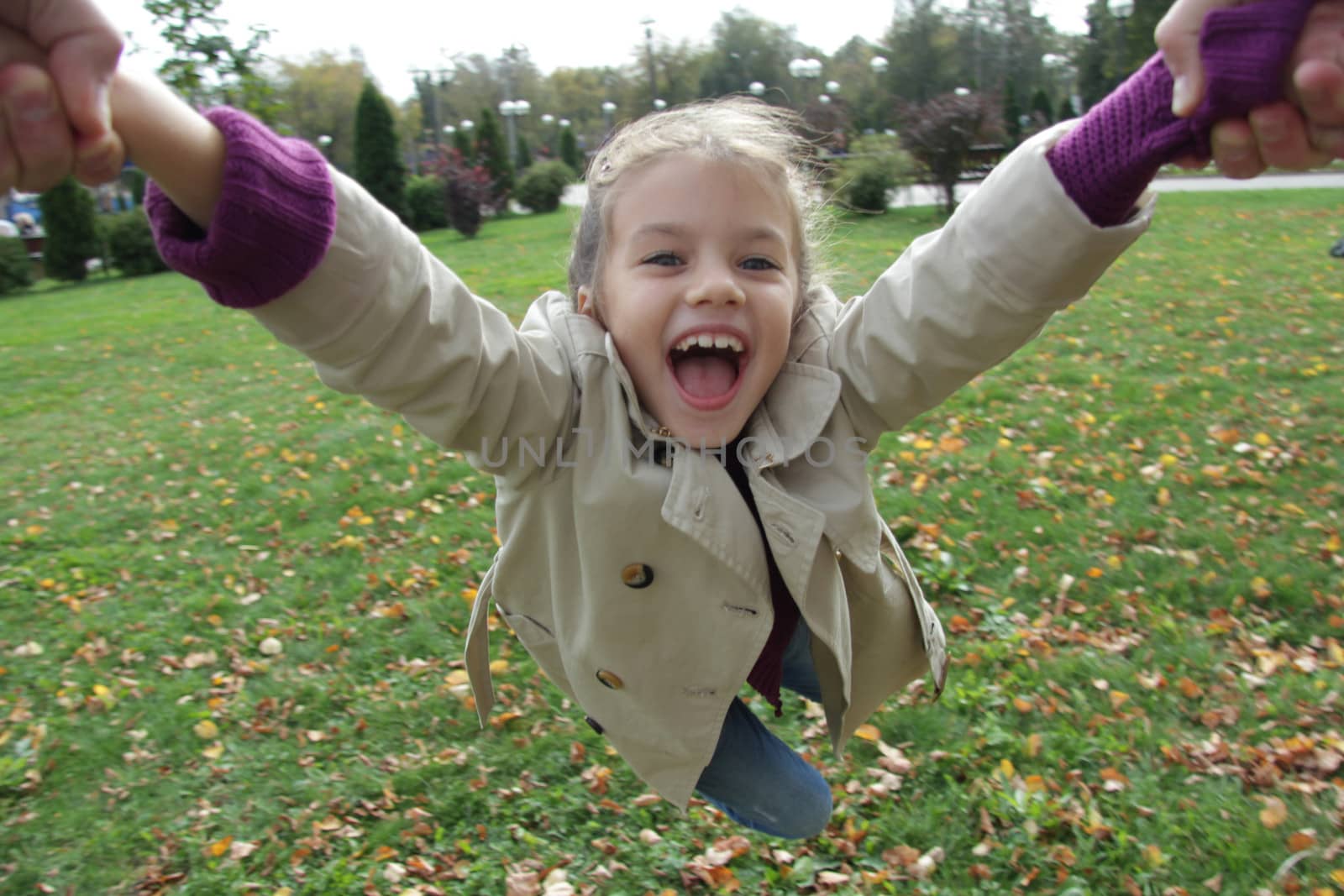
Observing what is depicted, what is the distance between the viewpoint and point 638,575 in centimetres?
196

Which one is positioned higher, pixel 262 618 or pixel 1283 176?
pixel 1283 176

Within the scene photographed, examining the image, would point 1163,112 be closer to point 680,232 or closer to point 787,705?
point 680,232

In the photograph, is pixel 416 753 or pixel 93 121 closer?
pixel 93 121

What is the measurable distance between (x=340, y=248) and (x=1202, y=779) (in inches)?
138

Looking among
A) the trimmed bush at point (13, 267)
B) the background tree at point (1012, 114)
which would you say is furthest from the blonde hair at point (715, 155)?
the background tree at point (1012, 114)

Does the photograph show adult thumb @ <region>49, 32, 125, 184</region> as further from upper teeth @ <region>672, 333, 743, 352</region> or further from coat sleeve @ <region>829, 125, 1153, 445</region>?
coat sleeve @ <region>829, 125, 1153, 445</region>

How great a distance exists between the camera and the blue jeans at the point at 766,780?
94.9 inches

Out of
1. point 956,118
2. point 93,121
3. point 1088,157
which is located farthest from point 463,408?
point 956,118

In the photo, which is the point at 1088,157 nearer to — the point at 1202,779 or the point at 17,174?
the point at 17,174

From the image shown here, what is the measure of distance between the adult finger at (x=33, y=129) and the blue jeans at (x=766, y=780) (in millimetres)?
1763

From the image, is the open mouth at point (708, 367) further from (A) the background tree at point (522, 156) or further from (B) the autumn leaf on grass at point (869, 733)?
(A) the background tree at point (522, 156)

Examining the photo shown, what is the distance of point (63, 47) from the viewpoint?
104cm

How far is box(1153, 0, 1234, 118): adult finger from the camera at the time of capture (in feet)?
4.12

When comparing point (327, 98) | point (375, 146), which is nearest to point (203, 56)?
point (375, 146)
